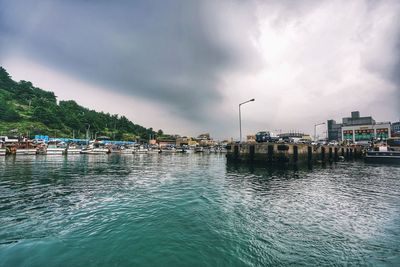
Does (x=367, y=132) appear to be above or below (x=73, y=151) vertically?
above

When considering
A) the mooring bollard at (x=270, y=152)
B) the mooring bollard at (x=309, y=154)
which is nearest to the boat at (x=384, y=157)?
the mooring bollard at (x=309, y=154)

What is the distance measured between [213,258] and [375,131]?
14778 cm

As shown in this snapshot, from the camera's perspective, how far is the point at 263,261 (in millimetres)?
4984

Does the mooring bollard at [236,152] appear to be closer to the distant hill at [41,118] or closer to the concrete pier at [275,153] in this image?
the concrete pier at [275,153]

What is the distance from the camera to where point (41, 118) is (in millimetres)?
105000

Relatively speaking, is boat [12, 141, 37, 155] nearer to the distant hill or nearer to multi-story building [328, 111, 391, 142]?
the distant hill

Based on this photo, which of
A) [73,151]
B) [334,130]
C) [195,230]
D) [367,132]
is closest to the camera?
[195,230]

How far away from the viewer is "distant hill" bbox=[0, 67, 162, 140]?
301 ft

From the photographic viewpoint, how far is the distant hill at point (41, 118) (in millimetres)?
91750

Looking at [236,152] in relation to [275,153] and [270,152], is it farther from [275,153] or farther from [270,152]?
[275,153]

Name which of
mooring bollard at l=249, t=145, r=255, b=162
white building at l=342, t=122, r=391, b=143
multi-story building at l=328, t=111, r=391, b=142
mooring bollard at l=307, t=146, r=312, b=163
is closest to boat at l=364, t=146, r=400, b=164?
→ mooring bollard at l=307, t=146, r=312, b=163

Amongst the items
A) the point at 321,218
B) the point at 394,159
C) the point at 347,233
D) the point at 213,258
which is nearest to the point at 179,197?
the point at 213,258

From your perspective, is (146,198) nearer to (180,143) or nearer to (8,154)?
(8,154)

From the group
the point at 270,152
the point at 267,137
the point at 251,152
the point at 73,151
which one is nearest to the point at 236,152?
the point at 251,152
